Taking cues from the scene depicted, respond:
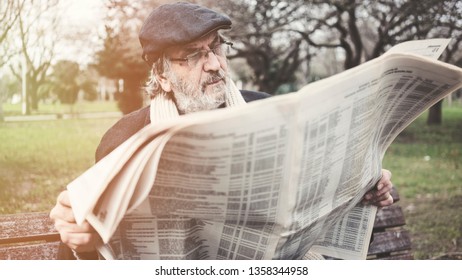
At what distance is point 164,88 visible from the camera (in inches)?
44.3

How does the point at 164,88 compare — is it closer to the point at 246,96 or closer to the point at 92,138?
the point at 246,96

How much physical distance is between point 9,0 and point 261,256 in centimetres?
110

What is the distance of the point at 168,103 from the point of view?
1089 millimetres

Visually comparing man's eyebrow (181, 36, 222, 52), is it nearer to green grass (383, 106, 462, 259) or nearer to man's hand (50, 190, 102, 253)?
man's hand (50, 190, 102, 253)

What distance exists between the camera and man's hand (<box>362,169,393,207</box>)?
96 cm

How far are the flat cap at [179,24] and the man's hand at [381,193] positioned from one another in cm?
44

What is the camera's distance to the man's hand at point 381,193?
0.96 meters

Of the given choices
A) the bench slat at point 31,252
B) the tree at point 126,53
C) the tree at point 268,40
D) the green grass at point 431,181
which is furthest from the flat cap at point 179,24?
the green grass at point 431,181

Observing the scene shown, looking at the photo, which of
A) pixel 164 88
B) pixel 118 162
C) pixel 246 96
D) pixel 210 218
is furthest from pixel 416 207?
pixel 118 162

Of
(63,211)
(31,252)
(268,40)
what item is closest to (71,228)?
(63,211)

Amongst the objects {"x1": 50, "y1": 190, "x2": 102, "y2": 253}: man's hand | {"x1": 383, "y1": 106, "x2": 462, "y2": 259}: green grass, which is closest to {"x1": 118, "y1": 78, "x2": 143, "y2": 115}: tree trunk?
{"x1": 50, "y1": 190, "x2": 102, "y2": 253}: man's hand

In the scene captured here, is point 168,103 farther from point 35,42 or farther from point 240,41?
point 240,41

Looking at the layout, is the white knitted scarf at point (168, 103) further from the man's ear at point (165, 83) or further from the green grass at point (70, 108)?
the green grass at point (70, 108)
